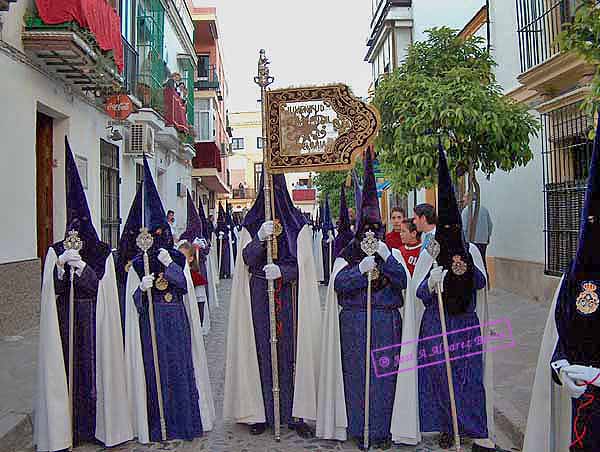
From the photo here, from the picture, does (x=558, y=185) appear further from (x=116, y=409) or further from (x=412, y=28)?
(x=412, y=28)

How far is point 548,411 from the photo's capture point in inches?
157

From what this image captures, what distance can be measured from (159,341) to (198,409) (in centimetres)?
65

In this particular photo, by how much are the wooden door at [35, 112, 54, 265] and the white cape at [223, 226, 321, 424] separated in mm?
6563

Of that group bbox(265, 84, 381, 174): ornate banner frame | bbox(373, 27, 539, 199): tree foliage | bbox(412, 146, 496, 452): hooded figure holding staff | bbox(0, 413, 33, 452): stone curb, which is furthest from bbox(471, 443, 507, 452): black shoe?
bbox(373, 27, 539, 199): tree foliage

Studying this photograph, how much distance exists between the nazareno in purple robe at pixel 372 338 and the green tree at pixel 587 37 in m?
1.99

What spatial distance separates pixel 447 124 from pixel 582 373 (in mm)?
5689

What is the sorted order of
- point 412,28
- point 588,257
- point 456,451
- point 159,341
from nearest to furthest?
point 588,257 → point 456,451 → point 159,341 → point 412,28

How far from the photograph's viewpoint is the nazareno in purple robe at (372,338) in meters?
5.57

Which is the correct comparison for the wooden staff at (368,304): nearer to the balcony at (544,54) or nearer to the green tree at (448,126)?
the green tree at (448,126)

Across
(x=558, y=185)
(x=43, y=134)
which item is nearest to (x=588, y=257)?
(x=558, y=185)

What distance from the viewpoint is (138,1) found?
17.3 m

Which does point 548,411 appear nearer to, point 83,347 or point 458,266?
point 458,266

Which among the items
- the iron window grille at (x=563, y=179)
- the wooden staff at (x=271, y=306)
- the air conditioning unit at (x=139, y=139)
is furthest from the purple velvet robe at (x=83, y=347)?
the air conditioning unit at (x=139, y=139)

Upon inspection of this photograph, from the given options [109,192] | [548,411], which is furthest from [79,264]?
[109,192]
